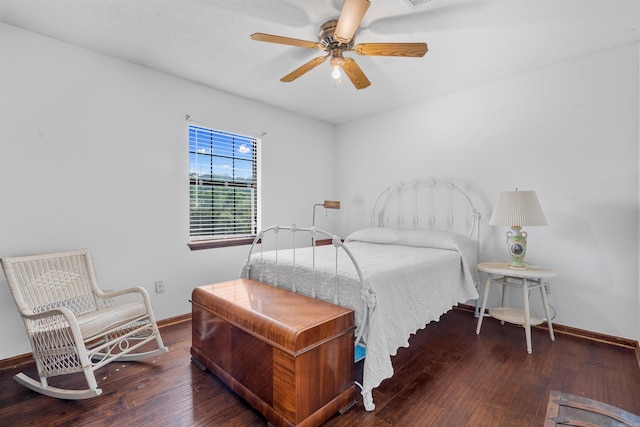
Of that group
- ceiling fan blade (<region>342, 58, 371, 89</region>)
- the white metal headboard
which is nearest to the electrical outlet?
ceiling fan blade (<region>342, 58, 371, 89</region>)

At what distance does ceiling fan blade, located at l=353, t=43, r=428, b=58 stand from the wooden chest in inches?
67.2

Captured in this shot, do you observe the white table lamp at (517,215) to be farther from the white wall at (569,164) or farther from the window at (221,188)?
the window at (221,188)

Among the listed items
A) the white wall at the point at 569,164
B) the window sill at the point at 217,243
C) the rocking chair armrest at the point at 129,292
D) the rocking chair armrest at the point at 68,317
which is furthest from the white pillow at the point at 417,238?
the rocking chair armrest at the point at 68,317

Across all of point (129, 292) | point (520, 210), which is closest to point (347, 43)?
point (520, 210)

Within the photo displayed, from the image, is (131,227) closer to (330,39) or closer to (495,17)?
(330,39)

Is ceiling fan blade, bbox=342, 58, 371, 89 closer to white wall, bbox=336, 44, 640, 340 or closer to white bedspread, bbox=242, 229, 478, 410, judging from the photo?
white wall, bbox=336, 44, 640, 340

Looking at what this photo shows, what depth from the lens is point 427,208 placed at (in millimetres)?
3744

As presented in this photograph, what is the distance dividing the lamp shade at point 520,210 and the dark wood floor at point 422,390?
3.46ft

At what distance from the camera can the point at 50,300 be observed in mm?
2199

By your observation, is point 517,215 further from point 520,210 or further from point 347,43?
point 347,43

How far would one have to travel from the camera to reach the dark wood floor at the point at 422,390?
1.66 meters

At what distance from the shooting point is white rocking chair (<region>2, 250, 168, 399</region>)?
6.01 ft

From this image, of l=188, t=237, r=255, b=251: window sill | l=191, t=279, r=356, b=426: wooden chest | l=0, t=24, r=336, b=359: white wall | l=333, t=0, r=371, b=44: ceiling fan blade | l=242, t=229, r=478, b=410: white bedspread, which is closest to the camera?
l=191, t=279, r=356, b=426: wooden chest

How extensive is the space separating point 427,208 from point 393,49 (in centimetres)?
221
